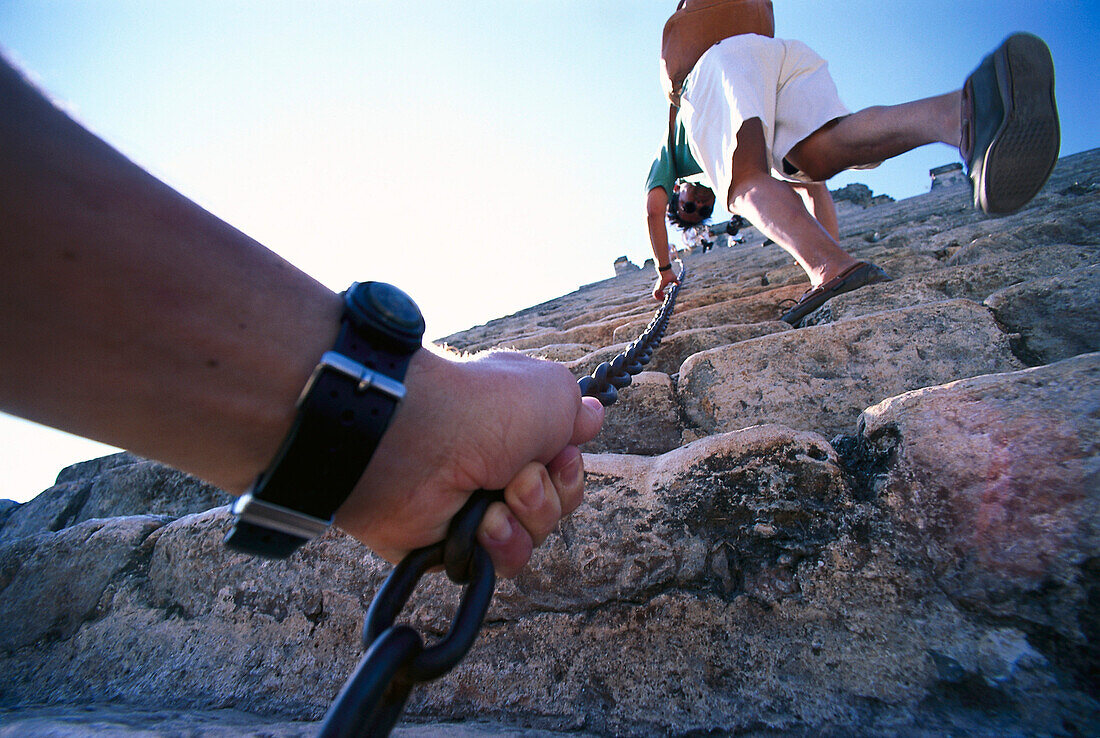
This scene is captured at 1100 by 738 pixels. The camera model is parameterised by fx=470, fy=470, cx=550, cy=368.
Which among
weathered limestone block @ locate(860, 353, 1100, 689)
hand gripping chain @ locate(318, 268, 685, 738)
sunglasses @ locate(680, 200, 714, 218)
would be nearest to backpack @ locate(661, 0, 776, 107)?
sunglasses @ locate(680, 200, 714, 218)

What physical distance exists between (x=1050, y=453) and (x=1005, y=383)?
13 centimetres

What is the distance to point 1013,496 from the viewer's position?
515mm

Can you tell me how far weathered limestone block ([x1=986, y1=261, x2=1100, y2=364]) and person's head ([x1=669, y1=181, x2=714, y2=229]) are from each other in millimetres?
2108

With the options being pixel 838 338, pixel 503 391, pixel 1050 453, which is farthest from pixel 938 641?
pixel 838 338

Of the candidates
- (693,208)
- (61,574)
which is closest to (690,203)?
(693,208)

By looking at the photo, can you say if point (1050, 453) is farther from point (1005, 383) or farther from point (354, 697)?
point (354, 697)

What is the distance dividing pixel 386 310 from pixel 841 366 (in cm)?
94

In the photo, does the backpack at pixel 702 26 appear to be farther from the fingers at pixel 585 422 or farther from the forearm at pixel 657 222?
the fingers at pixel 585 422

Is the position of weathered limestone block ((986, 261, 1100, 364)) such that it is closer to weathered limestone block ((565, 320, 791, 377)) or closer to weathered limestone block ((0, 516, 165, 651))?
weathered limestone block ((565, 320, 791, 377))

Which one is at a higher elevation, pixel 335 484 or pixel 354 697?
pixel 335 484

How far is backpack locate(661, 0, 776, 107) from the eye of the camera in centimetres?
204

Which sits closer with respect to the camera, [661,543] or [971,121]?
[661,543]

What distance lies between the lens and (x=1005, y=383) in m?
0.61

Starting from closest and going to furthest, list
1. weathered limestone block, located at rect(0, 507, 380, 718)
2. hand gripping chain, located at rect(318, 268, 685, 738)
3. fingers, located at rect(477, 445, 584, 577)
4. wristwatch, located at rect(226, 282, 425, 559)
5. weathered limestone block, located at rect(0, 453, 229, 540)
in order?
1. hand gripping chain, located at rect(318, 268, 685, 738)
2. wristwatch, located at rect(226, 282, 425, 559)
3. fingers, located at rect(477, 445, 584, 577)
4. weathered limestone block, located at rect(0, 507, 380, 718)
5. weathered limestone block, located at rect(0, 453, 229, 540)
